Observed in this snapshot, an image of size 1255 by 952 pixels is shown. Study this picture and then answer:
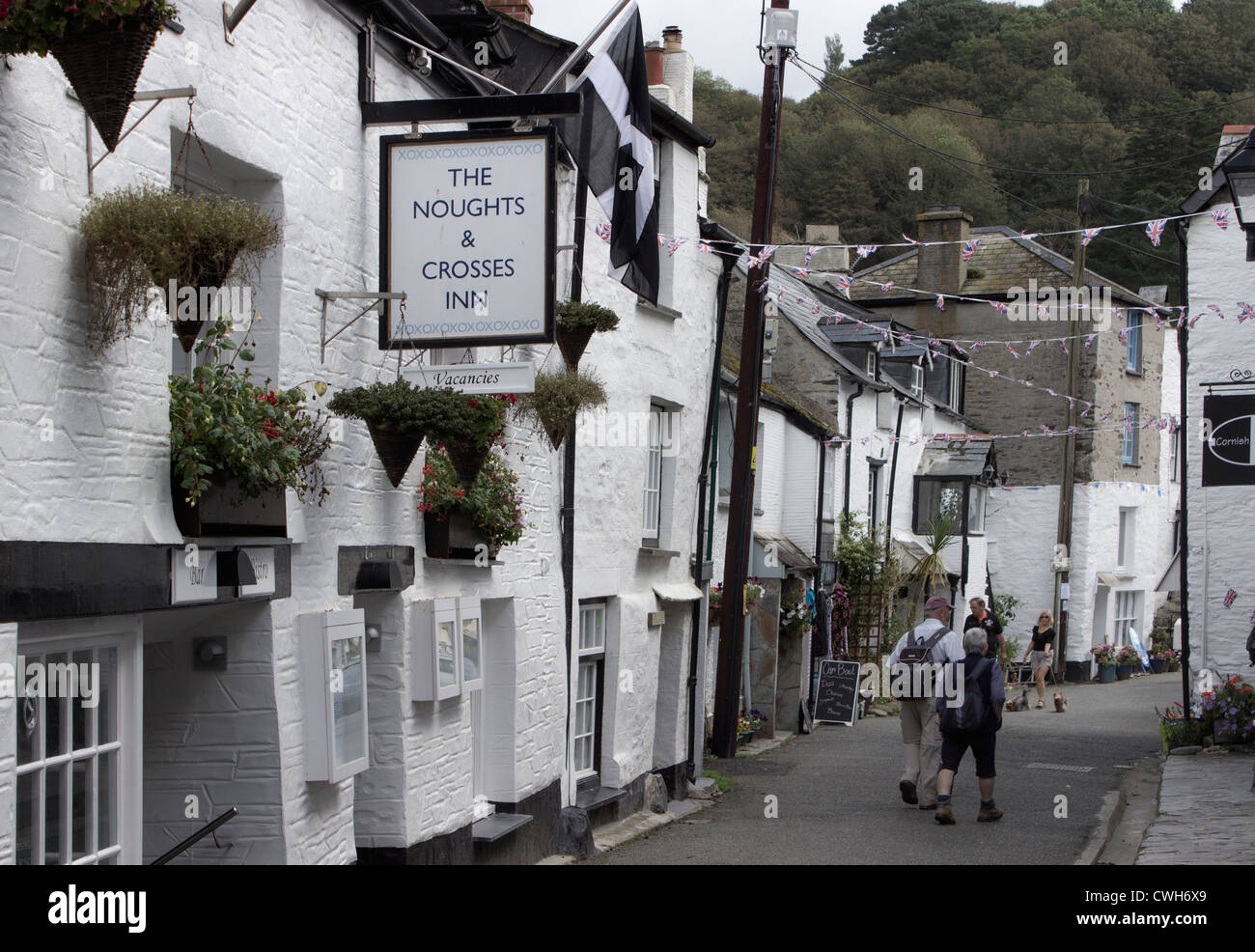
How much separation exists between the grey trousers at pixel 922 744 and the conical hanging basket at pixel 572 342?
4.10 m

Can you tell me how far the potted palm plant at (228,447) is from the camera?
603 centimetres

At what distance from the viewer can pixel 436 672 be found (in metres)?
8.88

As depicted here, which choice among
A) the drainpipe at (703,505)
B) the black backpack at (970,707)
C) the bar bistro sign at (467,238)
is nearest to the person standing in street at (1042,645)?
the drainpipe at (703,505)

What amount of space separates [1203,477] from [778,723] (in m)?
9.33

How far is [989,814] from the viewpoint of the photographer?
1216 cm

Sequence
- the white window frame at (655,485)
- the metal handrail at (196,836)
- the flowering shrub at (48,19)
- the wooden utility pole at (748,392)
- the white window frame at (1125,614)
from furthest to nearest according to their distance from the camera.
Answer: the white window frame at (1125,614), the wooden utility pole at (748,392), the white window frame at (655,485), the metal handrail at (196,836), the flowering shrub at (48,19)

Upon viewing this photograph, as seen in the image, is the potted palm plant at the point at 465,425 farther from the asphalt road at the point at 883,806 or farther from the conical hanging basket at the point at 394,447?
the asphalt road at the point at 883,806

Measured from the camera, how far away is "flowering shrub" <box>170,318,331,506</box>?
6016mm

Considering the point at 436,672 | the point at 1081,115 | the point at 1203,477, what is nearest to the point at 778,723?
the point at 1203,477

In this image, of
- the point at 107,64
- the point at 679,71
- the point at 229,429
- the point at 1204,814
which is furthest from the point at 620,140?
the point at 679,71

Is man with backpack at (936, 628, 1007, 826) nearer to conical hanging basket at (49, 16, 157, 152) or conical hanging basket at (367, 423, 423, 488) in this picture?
conical hanging basket at (367, 423, 423, 488)

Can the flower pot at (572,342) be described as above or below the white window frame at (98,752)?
above

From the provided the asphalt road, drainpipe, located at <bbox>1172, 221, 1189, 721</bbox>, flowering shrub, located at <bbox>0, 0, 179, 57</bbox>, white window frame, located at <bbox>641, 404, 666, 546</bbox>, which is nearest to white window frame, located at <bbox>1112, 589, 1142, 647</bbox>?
the asphalt road

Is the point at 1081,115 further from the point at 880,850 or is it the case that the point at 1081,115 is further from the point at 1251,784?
the point at 880,850
